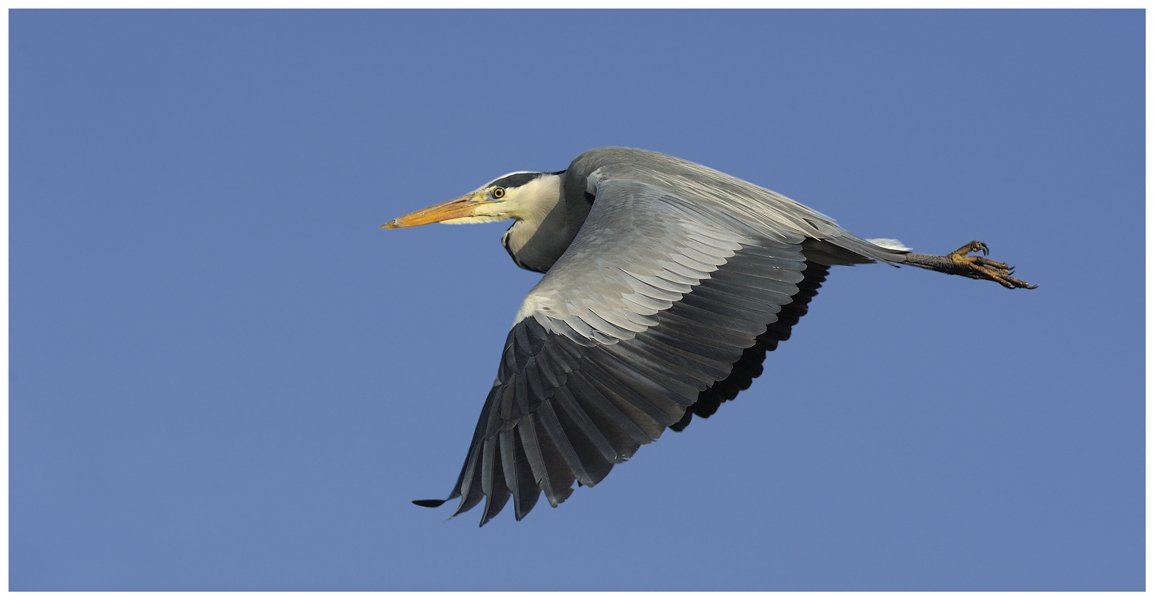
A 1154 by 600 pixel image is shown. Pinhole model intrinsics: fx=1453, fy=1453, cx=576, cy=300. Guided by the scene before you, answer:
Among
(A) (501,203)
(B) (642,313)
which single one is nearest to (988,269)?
(B) (642,313)

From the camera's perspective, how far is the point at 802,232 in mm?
7961

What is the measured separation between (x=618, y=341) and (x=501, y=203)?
348cm

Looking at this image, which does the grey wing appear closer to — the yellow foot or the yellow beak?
the yellow foot

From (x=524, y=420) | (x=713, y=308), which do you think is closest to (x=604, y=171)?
(x=713, y=308)

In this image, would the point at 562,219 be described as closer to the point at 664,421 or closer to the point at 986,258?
the point at 986,258

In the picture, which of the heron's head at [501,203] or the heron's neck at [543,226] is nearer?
the heron's neck at [543,226]

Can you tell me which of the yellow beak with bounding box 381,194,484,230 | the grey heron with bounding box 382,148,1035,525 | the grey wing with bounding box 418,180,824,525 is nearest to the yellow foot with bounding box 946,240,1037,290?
the grey heron with bounding box 382,148,1035,525

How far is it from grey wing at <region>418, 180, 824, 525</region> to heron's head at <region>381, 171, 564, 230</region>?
1.87 metres

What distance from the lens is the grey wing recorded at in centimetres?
601

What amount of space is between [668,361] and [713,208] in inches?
68.4

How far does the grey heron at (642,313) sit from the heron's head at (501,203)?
49cm

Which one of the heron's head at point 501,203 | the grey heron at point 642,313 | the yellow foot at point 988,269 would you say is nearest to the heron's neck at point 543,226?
the heron's head at point 501,203

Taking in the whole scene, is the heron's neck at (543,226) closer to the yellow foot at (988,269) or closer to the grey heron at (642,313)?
the grey heron at (642,313)

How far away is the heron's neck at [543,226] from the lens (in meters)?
9.45
